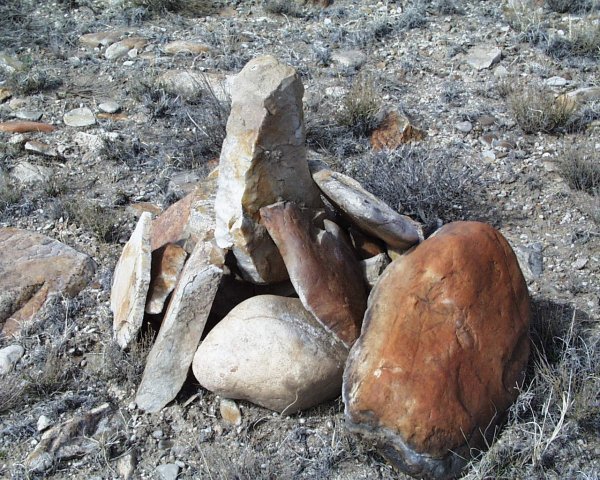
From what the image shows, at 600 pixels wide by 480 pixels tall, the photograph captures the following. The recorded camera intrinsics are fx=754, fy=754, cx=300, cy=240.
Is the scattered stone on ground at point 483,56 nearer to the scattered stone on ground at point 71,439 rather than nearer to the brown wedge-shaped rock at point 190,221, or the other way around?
the brown wedge-shaped rock at point 190,221

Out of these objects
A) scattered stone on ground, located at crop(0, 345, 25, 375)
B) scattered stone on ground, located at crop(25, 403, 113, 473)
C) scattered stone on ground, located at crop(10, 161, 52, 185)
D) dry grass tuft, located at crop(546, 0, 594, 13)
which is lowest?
scattered stone on ground, located at crop(25, 403, 113, 473)

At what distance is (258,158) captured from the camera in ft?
11.5

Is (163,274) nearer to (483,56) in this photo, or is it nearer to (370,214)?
(370,214)

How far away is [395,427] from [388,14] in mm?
5162

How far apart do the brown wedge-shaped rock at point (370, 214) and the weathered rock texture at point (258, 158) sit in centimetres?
17

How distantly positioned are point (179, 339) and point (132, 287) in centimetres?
44

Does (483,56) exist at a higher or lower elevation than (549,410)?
higher

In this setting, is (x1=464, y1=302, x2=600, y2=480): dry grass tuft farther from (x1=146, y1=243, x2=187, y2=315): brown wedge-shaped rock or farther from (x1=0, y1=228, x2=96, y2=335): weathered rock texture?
(x1=0, y1=228, x2=96, y2=335): weathered rock texture

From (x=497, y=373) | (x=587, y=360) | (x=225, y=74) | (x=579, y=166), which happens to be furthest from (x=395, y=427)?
(x=225, y=74)

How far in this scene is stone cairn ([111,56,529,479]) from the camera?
122 inches

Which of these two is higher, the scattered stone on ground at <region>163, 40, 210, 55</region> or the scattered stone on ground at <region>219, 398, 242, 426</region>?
the scattered stone on ground at <region>163, 40, 210, 55</region>

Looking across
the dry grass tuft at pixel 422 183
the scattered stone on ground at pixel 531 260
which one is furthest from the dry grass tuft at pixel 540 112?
the scattered stone on ground at pixel 531 260

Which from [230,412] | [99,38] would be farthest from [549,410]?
[99,38]

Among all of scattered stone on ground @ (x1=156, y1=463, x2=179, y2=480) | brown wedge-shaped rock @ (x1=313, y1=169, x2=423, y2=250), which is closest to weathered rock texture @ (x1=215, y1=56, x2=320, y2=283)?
brown wedge-shaped rock @ (x1=313, y1=169, x2=423, y2=250)
